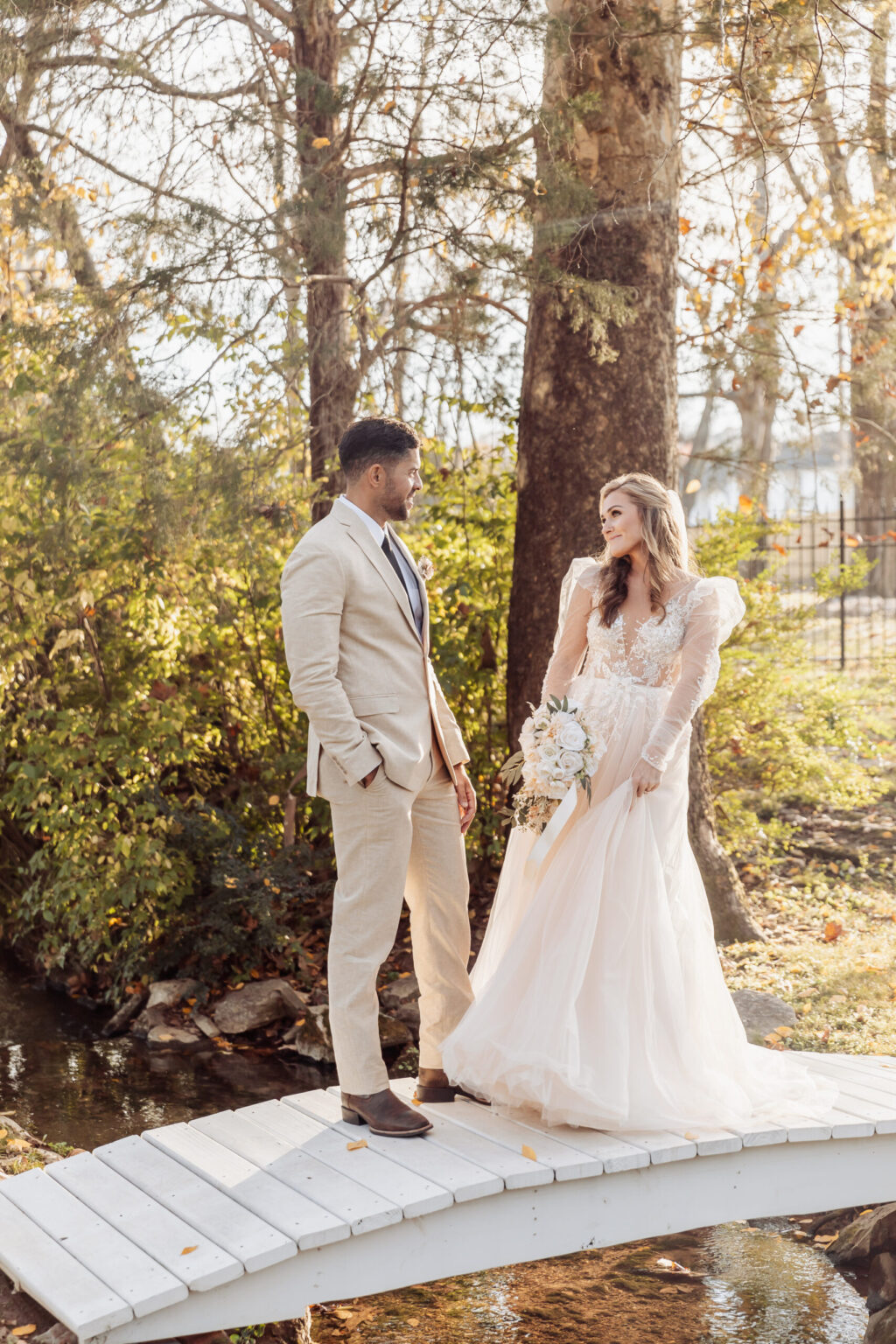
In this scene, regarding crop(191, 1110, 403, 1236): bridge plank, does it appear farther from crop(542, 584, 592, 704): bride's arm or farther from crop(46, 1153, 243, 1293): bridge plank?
crop(542, 584, 592, 704): bride's arm

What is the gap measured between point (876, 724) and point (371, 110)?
6396mm

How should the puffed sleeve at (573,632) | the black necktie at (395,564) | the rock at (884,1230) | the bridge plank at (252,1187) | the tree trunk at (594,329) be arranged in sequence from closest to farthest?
1. the bridge plank at (252,1187)
2. the black necktie at (395,564)
3. the puffed sleeve at (573,632)
4. the rock at (884,1230)
5. the tree trunk at (594,329)

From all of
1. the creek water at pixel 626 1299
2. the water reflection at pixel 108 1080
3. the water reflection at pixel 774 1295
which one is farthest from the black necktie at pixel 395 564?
the water reflection at pixel 108 1080

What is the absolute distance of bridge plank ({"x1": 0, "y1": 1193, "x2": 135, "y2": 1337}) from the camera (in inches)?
110

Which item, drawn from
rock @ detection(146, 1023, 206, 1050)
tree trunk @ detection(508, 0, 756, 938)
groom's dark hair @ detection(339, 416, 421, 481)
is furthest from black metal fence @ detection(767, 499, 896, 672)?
groom's dark hair @ detection(339, 416, 421, 481)

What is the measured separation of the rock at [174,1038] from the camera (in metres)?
6.64

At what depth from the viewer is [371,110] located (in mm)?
6199

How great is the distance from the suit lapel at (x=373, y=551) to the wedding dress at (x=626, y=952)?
2.52ft

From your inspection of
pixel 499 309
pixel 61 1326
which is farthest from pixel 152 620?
pixel 61 1326

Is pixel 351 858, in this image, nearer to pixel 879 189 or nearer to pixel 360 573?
pixel 360 573

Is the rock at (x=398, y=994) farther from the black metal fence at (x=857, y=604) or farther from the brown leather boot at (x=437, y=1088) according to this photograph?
the black metal fence at (x=857, y=604)

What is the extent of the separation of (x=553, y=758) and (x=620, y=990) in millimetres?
724

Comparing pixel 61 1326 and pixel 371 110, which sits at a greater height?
pixel 371 110

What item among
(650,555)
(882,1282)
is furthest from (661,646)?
(882,1282)
